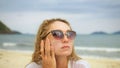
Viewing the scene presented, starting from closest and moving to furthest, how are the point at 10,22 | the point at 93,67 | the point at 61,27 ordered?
the point at 61,27
the point at 93,67
the point at 10,22

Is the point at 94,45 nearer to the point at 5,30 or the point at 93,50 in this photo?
the point at 93,50

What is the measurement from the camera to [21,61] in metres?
2.06

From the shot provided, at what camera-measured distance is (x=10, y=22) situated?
7.06ft

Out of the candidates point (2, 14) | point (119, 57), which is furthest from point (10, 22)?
point (119, 57)

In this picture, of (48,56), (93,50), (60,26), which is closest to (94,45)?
(93,50)

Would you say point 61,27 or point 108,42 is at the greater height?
point 61,27

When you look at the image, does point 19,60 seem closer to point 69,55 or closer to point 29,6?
point 29,6

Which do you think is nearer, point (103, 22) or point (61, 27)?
point (61, 27)

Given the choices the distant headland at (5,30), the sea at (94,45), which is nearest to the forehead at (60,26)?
the sea at (94,45)

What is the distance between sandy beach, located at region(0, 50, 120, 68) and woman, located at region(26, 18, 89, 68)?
0.33m

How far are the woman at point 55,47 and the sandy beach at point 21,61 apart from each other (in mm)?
334

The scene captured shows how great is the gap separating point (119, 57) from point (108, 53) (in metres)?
0.10

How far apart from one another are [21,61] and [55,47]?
0.57 meters

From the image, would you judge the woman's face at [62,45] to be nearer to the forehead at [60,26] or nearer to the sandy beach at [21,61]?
the forehead at [60,26]
